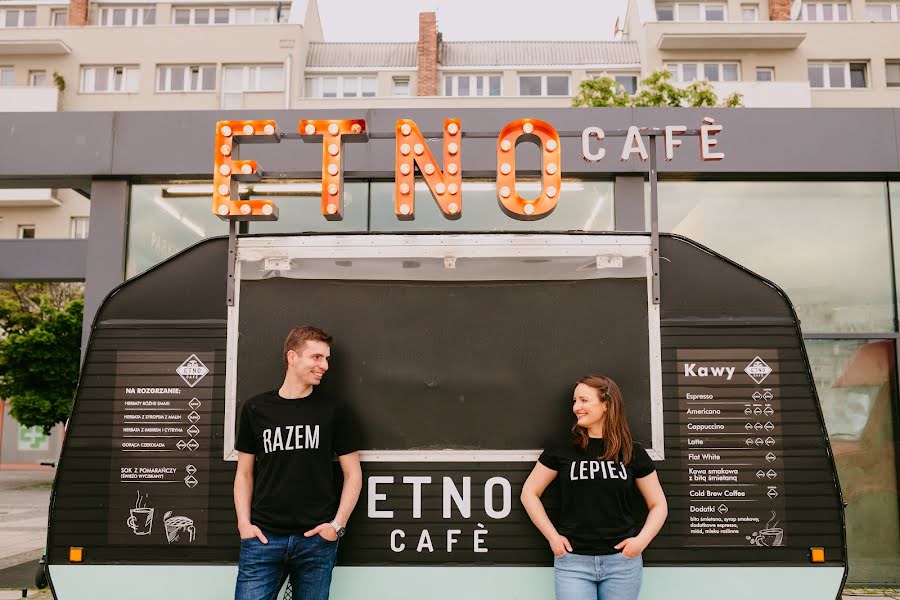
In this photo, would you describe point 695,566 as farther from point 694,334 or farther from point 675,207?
point 675,207

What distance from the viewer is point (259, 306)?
3754 mm

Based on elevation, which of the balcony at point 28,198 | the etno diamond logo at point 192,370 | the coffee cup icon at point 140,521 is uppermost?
the balcony at point 28,198

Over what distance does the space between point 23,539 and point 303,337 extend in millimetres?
9229

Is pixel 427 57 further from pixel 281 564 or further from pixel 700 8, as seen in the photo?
pixel 281 564

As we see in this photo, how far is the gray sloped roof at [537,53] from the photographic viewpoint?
2919 centimetres

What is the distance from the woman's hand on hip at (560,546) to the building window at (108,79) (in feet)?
95.9

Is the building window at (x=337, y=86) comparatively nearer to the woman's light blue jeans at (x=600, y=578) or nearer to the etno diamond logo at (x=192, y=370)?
the etno diamond logo at (x=192, y=370)

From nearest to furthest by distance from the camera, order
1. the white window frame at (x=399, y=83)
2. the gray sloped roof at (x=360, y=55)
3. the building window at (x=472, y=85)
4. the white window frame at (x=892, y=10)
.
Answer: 1. the white window frame at (x=892, y=10)
2. the gray sloped roof at (x=360, y=55)
3. the building window at (x=472, y=85)
4. the white window frame at (x=399, y=83)

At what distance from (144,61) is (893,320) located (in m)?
27.8

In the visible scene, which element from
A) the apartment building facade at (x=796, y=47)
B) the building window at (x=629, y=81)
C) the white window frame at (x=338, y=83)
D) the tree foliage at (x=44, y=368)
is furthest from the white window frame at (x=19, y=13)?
the apartment building facade at (x=796, y=47)

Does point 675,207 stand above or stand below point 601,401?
above

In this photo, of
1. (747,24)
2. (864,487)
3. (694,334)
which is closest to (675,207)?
(864,487)

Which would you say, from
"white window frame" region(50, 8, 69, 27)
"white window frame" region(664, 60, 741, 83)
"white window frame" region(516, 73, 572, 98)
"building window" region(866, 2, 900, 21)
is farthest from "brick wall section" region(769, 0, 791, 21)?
"white window frame" region(50, 8, 69, 27)

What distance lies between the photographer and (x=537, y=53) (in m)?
30.4
